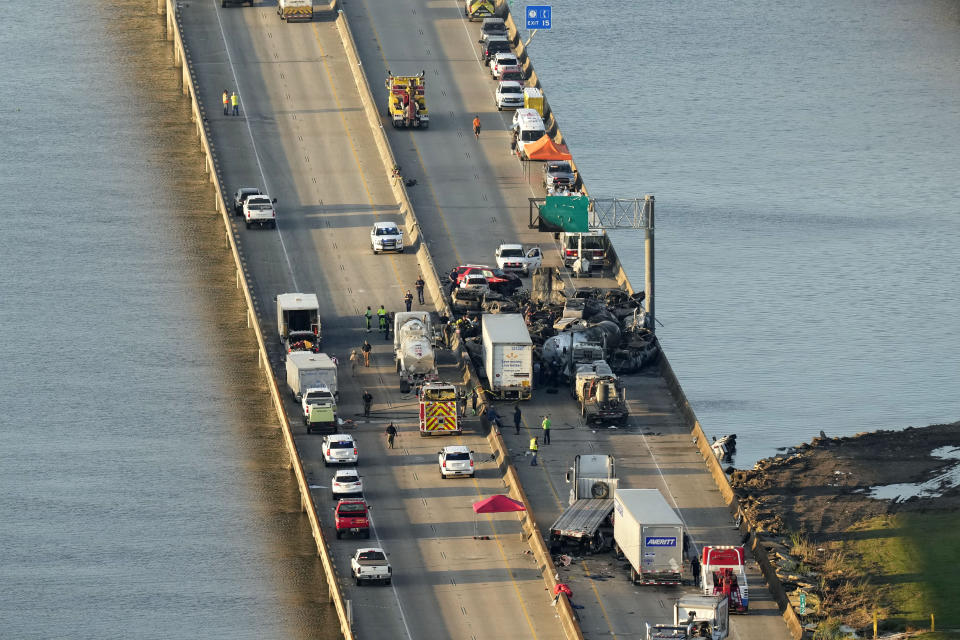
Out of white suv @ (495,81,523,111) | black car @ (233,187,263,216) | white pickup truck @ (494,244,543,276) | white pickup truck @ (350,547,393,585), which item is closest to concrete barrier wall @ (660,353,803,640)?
white pickup truck @ (494,244,543,276)

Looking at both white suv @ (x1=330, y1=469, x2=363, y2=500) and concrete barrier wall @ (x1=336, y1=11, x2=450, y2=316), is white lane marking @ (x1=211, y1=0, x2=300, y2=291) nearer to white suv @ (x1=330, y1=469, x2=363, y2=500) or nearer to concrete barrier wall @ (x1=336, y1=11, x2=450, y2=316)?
concrete barrier wall @ (x1=336, y1=11, x2=450, y2=316)

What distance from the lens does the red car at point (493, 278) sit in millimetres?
134250

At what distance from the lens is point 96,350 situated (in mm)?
140625

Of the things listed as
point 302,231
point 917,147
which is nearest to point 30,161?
point 302,231

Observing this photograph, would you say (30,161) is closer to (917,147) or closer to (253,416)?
(253,416)

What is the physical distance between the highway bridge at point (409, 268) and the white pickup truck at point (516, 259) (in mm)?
1949

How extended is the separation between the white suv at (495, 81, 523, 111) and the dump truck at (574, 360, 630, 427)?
42610 millimetres

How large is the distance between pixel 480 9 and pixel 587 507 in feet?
230

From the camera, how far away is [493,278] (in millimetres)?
134500

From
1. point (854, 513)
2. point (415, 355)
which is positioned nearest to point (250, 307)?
point (415, 355)

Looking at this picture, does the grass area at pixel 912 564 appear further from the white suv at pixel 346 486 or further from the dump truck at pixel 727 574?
the white suv at pixel 346 486

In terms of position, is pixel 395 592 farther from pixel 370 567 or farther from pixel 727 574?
pixel 727 574

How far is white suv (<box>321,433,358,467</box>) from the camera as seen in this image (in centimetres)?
11500

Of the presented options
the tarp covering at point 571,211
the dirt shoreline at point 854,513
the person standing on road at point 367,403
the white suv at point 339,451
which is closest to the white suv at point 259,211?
the tarp covering at point 571,211
